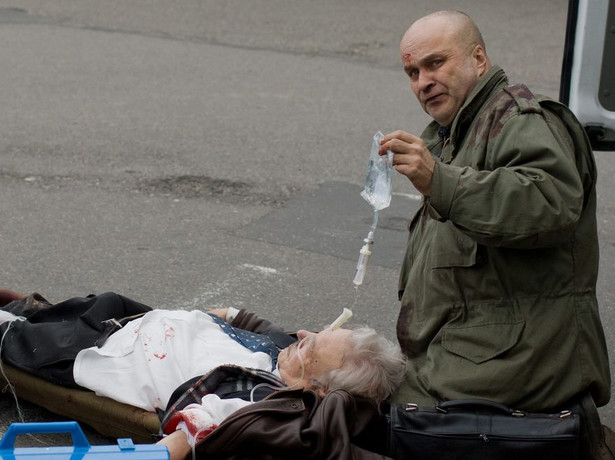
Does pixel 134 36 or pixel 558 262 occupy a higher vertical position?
pixel 558 262

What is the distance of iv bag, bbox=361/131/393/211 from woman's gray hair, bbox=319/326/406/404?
443mm

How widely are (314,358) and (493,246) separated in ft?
2.40

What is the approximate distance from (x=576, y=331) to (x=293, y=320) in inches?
73.4

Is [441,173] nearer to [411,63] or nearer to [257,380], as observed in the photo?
[411,63]

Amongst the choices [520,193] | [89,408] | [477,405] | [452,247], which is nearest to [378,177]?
[452,247]

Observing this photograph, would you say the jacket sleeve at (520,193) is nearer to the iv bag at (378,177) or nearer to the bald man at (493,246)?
the bald man at (493,246)

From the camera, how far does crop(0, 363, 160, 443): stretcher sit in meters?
3.56

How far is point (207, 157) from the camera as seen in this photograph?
23.8 ft

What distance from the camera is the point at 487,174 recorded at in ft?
10.2

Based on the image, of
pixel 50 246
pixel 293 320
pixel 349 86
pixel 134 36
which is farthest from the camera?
pixel 134 36

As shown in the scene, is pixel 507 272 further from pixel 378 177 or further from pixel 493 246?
pixel 378 177

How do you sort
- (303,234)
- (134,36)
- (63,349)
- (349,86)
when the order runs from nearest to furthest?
(63,349) < (303,234) < (349,86) < (134,36)

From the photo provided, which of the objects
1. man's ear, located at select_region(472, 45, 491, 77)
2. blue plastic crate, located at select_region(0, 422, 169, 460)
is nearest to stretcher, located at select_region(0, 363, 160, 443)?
blue plastic crate, located at select_region(0, 422, 169, 460)

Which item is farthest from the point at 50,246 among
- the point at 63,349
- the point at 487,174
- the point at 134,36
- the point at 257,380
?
the point at 134,36
